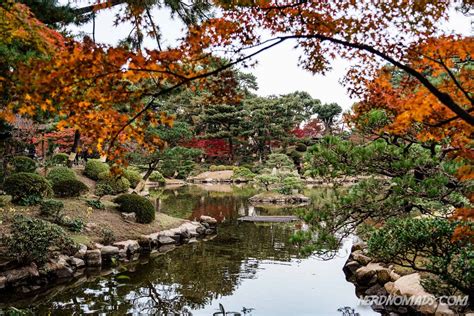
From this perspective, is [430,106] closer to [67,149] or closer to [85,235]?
[85,235]

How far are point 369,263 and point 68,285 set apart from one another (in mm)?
5426

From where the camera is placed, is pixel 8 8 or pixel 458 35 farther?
pixel 8 8

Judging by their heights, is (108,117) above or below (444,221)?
above

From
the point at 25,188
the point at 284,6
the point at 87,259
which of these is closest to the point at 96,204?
the point at 25,188

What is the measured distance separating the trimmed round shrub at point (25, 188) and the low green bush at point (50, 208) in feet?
1.46

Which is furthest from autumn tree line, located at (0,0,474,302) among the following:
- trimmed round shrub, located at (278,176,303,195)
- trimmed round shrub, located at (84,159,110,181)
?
trimmed round shrub, located at (278,176,303,195)

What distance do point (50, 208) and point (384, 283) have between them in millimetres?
7264

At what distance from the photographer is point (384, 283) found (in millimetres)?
6398

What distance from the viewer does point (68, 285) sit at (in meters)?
6.93

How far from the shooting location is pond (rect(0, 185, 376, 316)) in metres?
5.96

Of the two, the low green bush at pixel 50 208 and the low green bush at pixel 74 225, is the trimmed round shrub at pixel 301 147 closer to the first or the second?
the low green bush at pixel 74 225

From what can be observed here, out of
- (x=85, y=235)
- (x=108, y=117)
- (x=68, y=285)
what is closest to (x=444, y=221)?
(x=108, y=117)

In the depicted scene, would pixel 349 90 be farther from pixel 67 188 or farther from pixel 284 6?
pixel 67 188

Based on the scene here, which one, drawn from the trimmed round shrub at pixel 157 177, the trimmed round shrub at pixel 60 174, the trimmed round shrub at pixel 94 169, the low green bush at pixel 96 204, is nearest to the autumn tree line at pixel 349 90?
the low green bush at pixel 96 204
